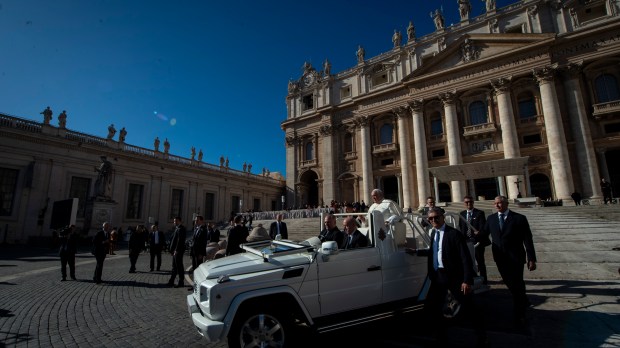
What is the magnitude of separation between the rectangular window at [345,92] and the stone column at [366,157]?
476cm

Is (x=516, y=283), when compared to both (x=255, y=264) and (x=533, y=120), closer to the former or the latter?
(x=255, y=264)

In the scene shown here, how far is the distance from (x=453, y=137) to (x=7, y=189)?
3531cm

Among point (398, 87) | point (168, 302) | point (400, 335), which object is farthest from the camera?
point (398, 87)

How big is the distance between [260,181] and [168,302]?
112 ft

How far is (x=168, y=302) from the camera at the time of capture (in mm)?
6328

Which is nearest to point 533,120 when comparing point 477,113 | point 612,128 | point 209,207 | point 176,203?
point 477,113

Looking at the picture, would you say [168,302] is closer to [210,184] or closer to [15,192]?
[15,192]

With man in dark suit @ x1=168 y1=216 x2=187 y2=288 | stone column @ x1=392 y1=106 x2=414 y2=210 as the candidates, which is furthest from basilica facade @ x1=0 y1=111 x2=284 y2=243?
stone column @ x1=392 y1=106 x2=414 y2=210

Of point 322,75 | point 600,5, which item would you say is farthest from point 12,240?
point 600,5

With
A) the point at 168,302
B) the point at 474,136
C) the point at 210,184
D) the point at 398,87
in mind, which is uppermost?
the point at 398,87

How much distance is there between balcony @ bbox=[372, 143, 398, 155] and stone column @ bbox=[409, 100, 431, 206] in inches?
91.9

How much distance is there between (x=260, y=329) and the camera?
330 cm

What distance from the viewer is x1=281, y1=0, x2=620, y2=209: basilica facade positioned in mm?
21406

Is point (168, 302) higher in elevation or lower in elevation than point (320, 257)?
lower
